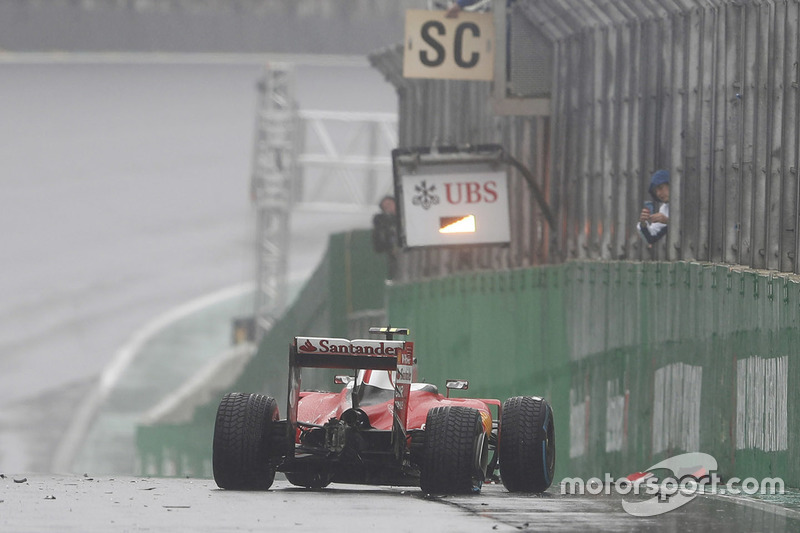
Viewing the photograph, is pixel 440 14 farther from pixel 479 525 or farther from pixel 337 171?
pixel 337 171

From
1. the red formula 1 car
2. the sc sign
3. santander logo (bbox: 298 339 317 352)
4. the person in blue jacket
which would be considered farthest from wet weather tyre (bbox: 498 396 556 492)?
the sc sign

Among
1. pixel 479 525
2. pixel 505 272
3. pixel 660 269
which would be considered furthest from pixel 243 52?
pixel 479 525

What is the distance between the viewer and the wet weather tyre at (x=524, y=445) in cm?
1507

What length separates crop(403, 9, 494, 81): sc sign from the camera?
24250 mm

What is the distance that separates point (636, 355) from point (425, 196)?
16.9ft

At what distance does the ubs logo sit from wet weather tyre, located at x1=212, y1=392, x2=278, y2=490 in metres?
9.82

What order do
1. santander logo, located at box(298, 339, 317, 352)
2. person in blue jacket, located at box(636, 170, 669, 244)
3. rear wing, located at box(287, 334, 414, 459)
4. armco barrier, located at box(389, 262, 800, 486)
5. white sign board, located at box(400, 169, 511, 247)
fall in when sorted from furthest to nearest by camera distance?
white sign board, located at box(400, 169, 511, 247), person in blue jacket, located at box(636, 170, 669, 244), armco barrier, located at box(389, 262, 800, 486), santander logo, located at box(298, 339, 317, 352), rear wing, located at box(287, 334, 414, 459)

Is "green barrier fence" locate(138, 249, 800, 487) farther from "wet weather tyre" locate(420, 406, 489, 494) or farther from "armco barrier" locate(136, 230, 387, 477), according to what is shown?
"wet weather tyre" locate(420, 406, 489, 494)

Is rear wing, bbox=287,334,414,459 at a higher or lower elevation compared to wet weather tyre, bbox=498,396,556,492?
higher

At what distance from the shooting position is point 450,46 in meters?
24.4

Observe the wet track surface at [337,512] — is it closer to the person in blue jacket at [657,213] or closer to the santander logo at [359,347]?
the santander logo at [359,347]

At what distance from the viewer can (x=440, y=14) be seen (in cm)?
2420

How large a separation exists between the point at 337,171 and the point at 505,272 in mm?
28025

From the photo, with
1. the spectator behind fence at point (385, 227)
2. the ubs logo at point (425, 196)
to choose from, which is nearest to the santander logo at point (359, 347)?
the ubs logo at point (425, 196)
